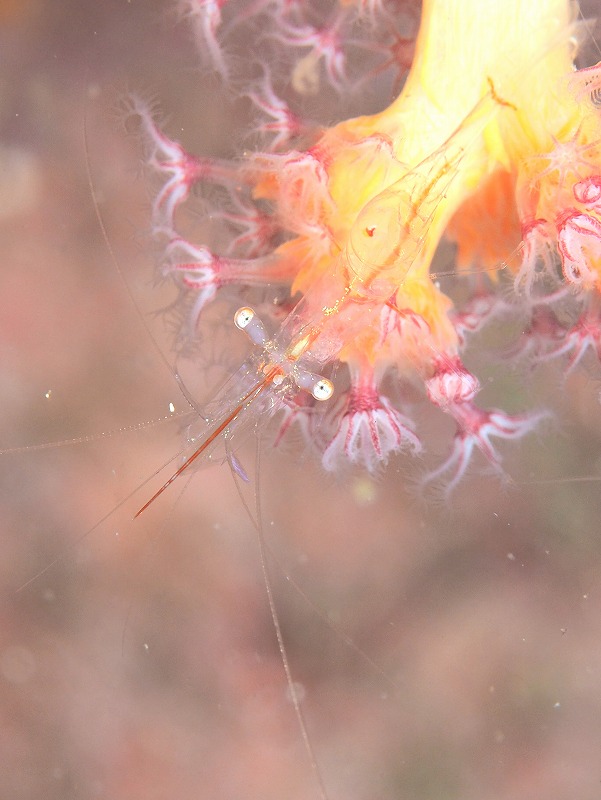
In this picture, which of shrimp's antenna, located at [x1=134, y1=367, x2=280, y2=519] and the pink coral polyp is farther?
shrimp's antenna, located at [x1=134, y1=367, x2=280, y2=519]

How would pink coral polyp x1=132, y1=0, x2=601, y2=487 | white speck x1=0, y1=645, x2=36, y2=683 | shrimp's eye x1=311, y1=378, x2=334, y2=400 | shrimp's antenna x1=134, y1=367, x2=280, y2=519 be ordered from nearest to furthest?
1. pink coral polyp x1=132, y1=0, x2=601, y2=487
2. shrimp's eye x1=311, y1=378, x2=334, y2=400
3. shrimp's antenna x1=134, y1=367, x2=280, y2=519
4. white speck x1=0, y1=645, x2=36, y2=683

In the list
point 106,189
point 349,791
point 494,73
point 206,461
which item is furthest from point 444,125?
point 349,791

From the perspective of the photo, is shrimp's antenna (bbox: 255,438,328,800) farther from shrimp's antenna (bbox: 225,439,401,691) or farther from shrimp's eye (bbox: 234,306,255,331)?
shrimp's eye (bbox: 234,306,255,331)

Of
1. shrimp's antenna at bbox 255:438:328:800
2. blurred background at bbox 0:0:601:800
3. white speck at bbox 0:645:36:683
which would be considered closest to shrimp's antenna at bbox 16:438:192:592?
blurred background at bbox 0:0:601:800

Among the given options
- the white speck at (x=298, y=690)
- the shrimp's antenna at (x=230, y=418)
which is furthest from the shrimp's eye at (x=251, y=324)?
the white speck at (x=298, y=690)

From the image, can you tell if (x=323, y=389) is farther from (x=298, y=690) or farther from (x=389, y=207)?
(x=298, y=690)

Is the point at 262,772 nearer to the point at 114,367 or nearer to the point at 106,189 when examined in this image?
the point at 114,367
